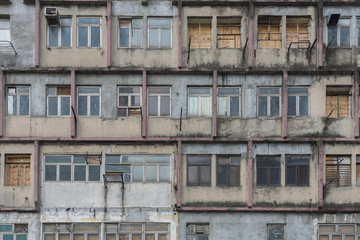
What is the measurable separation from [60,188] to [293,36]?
10319mm

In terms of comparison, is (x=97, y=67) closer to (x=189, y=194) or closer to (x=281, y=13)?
(x=189, y=194)

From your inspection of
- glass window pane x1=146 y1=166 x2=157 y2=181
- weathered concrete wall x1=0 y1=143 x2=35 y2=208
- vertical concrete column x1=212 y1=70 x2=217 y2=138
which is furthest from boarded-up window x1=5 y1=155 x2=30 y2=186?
vertical concrete column x1=212 y1=70 x2=217 y2=138

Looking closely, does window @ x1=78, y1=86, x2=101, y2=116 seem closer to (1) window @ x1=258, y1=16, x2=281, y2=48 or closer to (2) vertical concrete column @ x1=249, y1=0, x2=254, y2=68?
(2) vertical concrete column @ x1=249, y1=0, x2=254, y2=68

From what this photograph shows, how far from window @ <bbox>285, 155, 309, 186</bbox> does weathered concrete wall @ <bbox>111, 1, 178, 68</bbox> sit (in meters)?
5.50

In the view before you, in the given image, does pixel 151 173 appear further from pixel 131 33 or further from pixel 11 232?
pixel 11 232

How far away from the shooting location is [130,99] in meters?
15.9

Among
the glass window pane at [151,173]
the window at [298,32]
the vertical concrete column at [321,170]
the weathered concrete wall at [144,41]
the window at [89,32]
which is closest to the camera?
the vertical concrete column at [321,170]

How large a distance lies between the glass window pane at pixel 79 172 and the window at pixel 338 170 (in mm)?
8858

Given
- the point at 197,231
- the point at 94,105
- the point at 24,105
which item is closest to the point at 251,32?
the point at 94,105

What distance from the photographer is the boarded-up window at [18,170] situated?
15.7m

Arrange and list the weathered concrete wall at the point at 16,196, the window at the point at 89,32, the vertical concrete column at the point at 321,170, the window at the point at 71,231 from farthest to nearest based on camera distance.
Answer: the window at the point at 89,32 < the window at the point at 71,231 < the weathered concrete wall at the point at 16,196 < the vertical concrete column at the point at 321,170

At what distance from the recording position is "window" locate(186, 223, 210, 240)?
15328 mm

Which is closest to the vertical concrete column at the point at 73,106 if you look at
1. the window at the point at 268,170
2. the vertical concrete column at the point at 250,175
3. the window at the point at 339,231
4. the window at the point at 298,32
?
the vertical concrete column at the point at 250,175

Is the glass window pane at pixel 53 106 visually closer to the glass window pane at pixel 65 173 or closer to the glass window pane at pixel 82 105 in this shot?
the glass window pane at pixel 82 105
